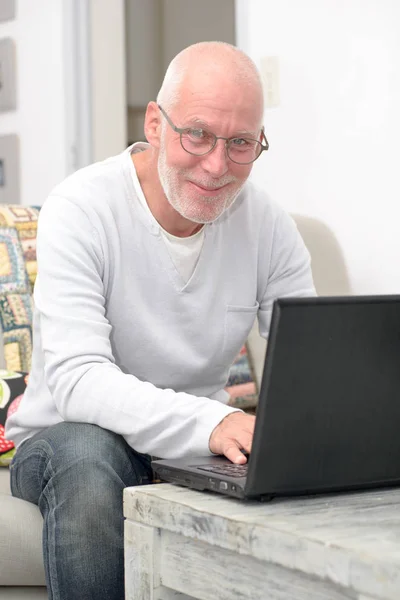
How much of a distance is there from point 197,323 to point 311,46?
124 cm

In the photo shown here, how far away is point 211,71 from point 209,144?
4.4 inches

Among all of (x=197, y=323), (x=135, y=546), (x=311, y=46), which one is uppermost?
(x=311, y=46)

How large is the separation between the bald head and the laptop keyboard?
1.90 ft

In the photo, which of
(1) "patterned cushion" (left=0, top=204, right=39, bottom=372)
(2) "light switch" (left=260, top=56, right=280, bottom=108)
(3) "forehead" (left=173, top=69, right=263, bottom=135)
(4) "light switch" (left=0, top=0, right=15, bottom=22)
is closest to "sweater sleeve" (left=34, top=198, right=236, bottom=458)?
(3) "forehead" (left=173, top=69, right=263, bottom=135)

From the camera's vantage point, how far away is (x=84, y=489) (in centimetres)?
124

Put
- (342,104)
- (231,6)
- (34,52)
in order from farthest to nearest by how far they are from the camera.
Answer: (231,6) < (34,52) < (342,104)

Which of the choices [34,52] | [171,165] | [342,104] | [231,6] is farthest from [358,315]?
[231,6]

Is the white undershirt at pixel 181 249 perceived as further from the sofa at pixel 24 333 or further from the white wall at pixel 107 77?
the white wall at pixel 107 77

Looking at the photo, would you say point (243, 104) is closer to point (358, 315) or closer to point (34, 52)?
point (358, 315)

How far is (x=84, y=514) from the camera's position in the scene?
1.23m

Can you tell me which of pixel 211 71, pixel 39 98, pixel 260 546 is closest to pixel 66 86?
pixel 39 98

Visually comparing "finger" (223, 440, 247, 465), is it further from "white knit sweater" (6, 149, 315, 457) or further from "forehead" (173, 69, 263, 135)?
"forehead" (173, 69, 263, 135)

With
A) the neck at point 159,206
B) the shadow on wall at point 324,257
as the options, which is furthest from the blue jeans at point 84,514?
the shadow on wall at point 324,257

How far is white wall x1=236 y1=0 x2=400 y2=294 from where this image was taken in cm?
236
